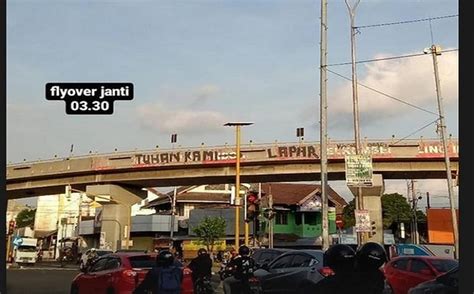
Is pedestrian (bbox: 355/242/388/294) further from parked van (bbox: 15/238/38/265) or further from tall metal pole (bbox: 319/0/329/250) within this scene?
parked van (bbox: 15/238/38/265)

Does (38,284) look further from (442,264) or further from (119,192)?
(119,192)

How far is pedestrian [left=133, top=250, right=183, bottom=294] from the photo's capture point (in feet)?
24.2

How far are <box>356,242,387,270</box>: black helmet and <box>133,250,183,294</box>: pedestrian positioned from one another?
2.69 metres

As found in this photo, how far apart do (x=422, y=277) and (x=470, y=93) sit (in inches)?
198

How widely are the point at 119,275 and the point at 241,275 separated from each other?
202 cm

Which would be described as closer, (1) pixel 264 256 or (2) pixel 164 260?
(2) pixel 164 260

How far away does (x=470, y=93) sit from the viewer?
517cm

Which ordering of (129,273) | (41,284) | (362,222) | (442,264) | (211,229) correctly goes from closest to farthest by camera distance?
(129,273), (442,264), (41,284), (362,222), (211,229)

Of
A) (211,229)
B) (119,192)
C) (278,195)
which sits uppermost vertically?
(119,192)

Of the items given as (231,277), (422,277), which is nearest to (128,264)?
(231,277)

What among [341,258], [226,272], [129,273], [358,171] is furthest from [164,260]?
[358,171]

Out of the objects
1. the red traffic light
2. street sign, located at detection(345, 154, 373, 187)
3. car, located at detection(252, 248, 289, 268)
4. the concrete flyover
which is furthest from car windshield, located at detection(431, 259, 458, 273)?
the concrete flyover

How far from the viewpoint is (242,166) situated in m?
27.8
